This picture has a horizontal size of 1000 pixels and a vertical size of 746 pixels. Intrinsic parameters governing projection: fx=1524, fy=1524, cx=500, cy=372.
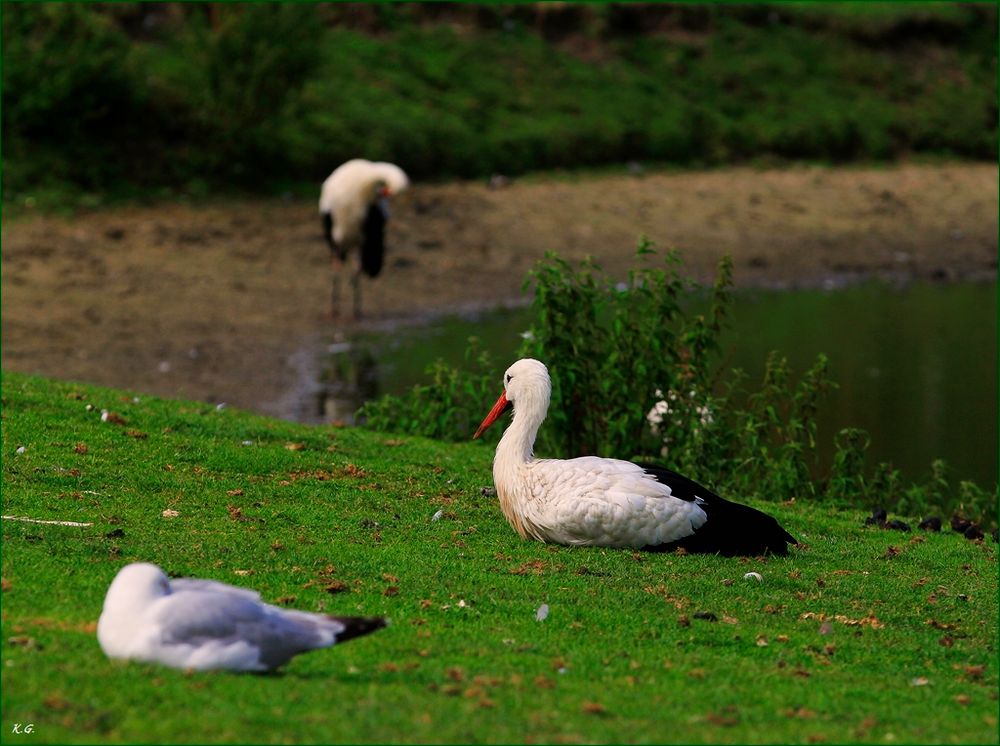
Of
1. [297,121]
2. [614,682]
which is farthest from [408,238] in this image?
[614,682]

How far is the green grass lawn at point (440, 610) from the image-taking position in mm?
4980

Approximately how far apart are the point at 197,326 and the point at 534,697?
→ 12.4m

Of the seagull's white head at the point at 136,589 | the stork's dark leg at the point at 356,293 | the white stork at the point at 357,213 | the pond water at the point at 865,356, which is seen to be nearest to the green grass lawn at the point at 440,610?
the seagull's white head at the point at 136,589

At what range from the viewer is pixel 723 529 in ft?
25.5

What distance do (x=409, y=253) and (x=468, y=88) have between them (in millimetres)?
5415

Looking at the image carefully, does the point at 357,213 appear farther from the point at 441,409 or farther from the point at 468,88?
the point at 468,88

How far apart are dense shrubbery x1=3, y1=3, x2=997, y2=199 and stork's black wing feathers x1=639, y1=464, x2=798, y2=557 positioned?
1413cm

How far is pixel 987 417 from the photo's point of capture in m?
14.8

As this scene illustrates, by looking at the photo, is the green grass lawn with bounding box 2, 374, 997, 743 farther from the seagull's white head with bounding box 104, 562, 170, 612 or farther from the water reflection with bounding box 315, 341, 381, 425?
the water reflection with bounding box 315, 341, 381, 425

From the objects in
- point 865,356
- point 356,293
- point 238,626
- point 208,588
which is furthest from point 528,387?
point 356,293

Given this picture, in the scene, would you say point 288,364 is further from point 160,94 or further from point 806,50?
point 806,50

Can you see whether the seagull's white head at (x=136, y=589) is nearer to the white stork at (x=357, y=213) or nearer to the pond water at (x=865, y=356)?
the pond water at (x=865, y=356)

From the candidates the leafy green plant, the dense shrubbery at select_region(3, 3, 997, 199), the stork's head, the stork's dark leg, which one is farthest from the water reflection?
the stork's head

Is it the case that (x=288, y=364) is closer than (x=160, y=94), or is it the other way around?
(x=288, y=364)
